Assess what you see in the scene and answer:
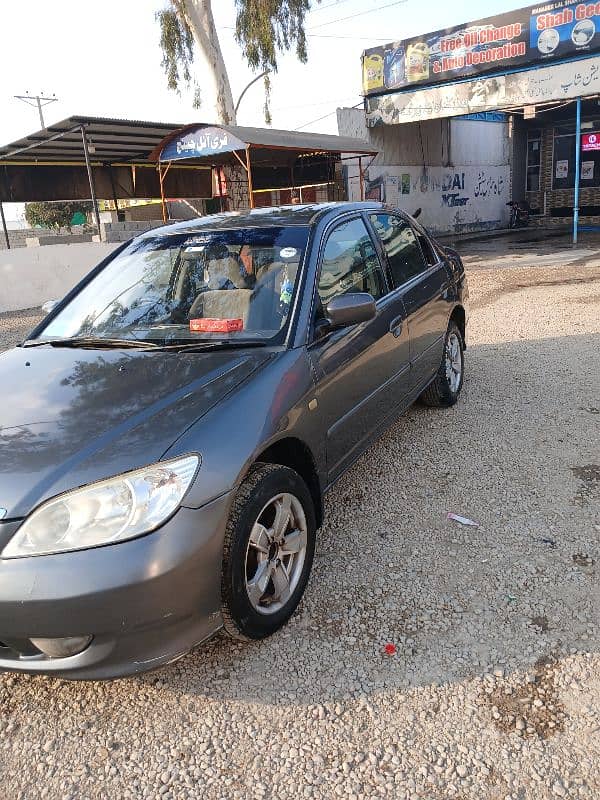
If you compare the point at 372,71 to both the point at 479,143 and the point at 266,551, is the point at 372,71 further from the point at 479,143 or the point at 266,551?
the point at 266,551

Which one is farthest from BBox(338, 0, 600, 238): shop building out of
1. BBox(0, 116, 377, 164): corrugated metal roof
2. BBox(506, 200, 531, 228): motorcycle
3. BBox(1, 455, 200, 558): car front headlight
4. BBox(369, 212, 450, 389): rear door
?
BBox(1, 455, 200, 558): car front headlight

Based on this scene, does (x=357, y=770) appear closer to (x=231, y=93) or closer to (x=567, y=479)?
(x=567, y=479)

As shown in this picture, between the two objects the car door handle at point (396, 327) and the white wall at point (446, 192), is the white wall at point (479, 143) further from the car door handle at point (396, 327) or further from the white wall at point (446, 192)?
the car door handle at point (396, 327)

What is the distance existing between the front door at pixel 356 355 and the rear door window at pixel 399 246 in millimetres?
227

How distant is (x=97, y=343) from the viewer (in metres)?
3.15

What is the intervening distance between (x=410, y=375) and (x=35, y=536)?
110 inches

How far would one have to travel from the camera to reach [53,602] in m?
1.93

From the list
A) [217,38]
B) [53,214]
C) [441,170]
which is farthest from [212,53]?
[53,214]

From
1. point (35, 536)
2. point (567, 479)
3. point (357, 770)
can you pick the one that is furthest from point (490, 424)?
point (35, 536)

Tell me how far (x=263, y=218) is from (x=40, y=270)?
1060 centimetres

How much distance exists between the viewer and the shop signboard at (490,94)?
51.4 ft

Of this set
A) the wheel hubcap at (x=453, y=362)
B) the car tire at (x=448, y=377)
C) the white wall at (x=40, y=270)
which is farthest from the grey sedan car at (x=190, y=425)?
the white wall at (x=40, y=270)

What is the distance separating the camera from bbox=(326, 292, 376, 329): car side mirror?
2.98 meters

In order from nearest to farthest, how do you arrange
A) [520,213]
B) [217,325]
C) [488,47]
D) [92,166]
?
[217,325] → [488,47] → [92,166] → [520,213]
